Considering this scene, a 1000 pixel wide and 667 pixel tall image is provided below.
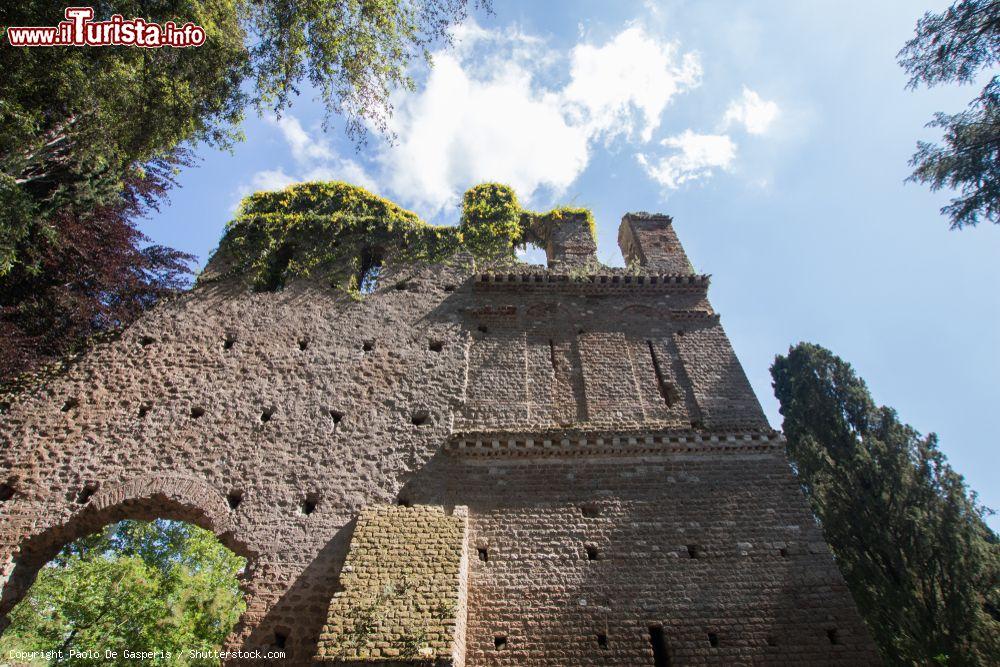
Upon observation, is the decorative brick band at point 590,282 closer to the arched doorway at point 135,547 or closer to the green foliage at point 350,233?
the green foliage at point 350,233

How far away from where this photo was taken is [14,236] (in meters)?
7.81

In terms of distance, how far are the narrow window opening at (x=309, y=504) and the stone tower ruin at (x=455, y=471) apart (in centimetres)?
4

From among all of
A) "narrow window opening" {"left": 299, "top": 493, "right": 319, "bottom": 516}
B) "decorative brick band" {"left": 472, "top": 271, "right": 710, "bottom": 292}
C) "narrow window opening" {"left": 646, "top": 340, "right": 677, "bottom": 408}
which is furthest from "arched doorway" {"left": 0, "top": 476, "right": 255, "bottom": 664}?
"narrow window opening" {"left": 646, "top": 340, "right": 677, "bottom": 408}

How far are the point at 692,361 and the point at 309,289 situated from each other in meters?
8.77

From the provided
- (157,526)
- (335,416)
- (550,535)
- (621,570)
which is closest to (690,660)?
(621,570)

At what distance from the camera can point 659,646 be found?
6.68 metres

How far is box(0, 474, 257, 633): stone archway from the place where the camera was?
752 cm

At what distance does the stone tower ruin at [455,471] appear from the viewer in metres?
6.65

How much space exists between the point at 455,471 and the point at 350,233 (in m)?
7.44

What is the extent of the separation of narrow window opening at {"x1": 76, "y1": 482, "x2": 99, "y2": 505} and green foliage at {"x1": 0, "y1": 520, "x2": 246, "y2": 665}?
5566mm

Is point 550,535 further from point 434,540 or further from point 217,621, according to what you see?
point 217,621

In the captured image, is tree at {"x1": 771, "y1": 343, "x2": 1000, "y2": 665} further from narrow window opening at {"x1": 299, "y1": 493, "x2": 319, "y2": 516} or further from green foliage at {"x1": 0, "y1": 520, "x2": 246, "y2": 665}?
green foliage at {"x1": 0, "y1": 520, "x2": 246, "y2": 665}

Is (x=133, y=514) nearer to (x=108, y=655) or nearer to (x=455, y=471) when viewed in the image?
(x=455, y=471)

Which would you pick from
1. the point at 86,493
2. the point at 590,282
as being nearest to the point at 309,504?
the point at 86,493
